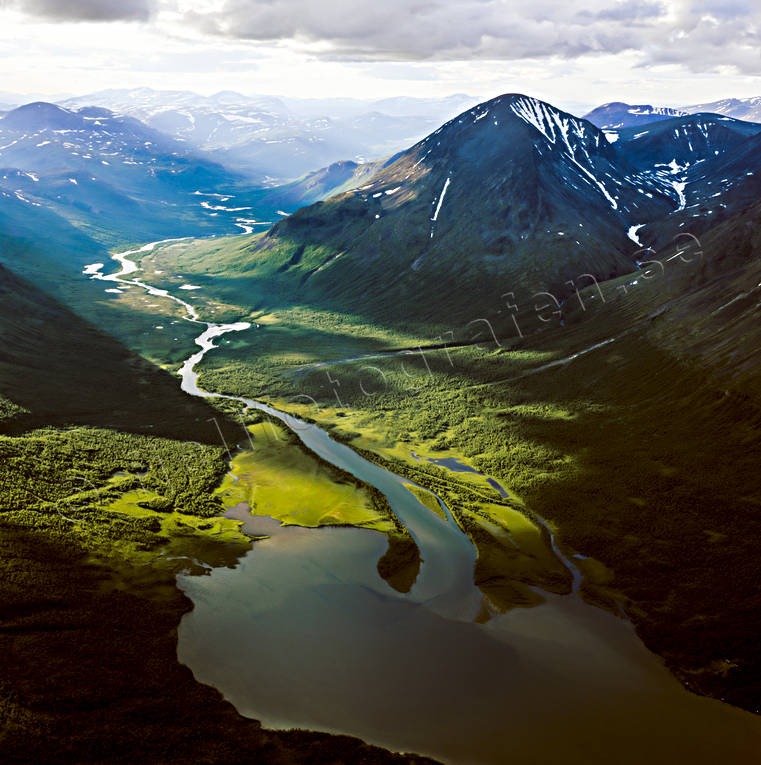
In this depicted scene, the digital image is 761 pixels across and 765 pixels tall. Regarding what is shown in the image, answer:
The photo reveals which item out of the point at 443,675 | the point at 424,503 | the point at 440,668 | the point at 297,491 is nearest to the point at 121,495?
the point at 297,491

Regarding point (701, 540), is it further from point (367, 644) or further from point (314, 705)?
point (314, 705)

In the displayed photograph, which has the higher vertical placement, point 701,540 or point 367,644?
point 701,540

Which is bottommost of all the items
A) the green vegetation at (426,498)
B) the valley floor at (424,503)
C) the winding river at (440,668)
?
the green vegetation at (426,498)

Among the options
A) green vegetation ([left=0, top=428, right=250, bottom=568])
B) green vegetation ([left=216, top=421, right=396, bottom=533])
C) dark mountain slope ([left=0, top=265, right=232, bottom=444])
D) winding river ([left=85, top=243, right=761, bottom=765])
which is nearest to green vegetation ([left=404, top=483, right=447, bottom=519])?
green vegetation ([left=216, top=421, right=396, bottom=533])

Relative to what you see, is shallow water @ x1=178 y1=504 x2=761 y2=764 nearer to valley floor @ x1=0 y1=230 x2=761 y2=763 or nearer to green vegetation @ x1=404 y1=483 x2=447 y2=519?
valley floor @ x1=0 y1=230 x2=761 y2=763

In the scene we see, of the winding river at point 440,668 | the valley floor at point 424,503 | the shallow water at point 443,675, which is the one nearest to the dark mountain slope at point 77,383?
the valley floor at point 424,503

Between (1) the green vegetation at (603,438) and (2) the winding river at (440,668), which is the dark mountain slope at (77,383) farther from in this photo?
(2) the winding river at (440,668)

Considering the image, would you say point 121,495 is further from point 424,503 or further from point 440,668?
point 440,668

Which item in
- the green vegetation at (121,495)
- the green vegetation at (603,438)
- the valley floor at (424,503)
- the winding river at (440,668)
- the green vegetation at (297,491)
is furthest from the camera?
the green vegetation at (297,491)

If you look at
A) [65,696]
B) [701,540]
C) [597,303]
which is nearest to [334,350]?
[597,303]
